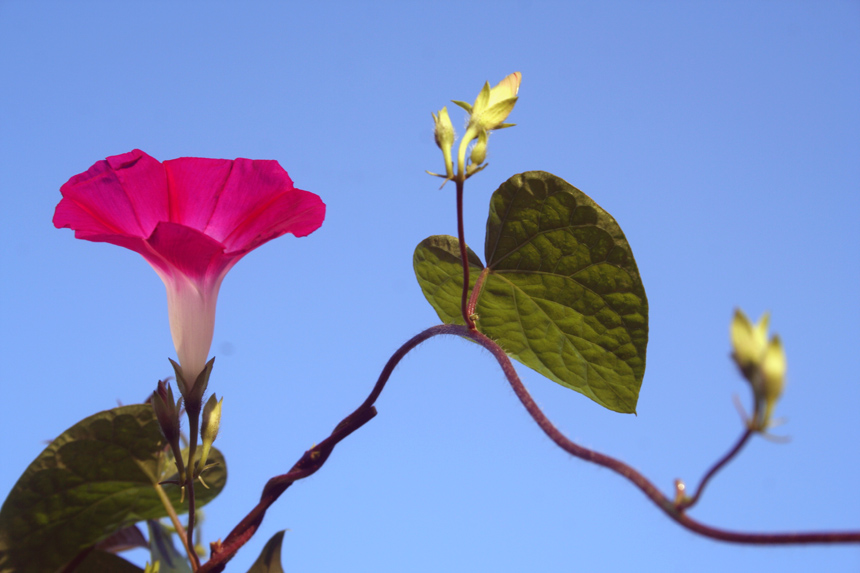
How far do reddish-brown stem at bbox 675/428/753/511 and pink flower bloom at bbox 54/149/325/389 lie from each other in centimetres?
77

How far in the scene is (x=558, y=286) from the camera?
1.36 meters

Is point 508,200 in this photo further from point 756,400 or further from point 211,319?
point 756,400

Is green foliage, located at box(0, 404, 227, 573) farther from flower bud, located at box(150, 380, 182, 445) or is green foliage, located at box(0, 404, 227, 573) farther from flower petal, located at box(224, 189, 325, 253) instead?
flower petal, located at box(224, 189, 325, 253)

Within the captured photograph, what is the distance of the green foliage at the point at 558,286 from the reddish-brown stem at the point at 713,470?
700mm

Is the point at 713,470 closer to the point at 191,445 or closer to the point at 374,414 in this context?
the point at 374,414

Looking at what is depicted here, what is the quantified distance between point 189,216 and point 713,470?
0.91m

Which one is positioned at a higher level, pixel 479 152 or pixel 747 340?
pixel 479 152

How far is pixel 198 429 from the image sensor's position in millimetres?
1088

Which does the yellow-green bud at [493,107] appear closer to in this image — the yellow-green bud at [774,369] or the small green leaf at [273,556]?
the yellow-green bud at [774,369]

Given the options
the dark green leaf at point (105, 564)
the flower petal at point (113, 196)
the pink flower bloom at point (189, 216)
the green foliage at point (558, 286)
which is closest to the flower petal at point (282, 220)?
the pink flower bloom at point (189, 216)

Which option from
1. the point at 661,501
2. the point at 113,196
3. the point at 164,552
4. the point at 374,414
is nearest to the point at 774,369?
the point at 661,501

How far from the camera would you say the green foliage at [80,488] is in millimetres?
1301

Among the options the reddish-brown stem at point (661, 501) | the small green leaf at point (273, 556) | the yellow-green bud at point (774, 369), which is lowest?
the small green leaf at point (273, 556)

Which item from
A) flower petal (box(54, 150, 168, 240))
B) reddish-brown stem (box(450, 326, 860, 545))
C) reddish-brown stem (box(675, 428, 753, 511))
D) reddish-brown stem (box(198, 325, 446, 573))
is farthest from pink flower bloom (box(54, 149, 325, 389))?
reddish-brown stem (box(675, 428, 753, 511))
